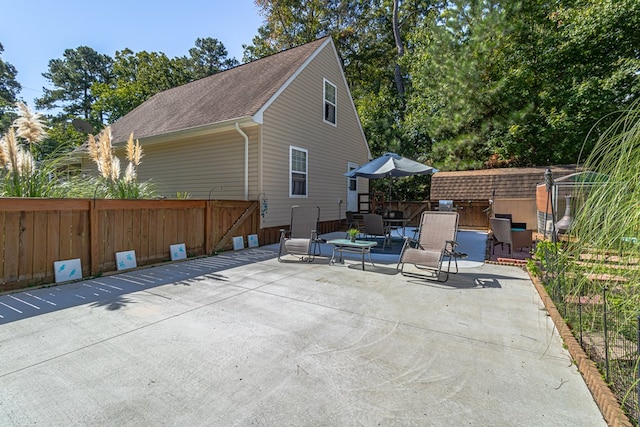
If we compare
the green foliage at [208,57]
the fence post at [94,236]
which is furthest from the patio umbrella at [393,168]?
the green foliage at [208,57]

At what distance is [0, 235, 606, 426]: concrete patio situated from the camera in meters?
1.77

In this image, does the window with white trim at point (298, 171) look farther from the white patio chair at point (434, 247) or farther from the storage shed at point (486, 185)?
the storage shed at point (486, 185)

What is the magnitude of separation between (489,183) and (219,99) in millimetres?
10579

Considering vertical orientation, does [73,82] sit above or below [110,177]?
above

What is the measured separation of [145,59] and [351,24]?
667 inches

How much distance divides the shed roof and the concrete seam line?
9.76 m

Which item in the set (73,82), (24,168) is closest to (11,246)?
(24,168)

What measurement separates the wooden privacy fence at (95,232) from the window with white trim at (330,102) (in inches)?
227

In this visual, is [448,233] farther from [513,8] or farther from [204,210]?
[513,8]

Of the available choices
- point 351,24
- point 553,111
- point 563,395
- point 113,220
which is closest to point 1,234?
point 113,220

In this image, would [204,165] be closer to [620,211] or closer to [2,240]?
[2,240]

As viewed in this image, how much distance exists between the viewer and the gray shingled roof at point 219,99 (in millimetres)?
8750

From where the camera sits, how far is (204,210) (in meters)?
6.64

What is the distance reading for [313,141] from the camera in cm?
1020
